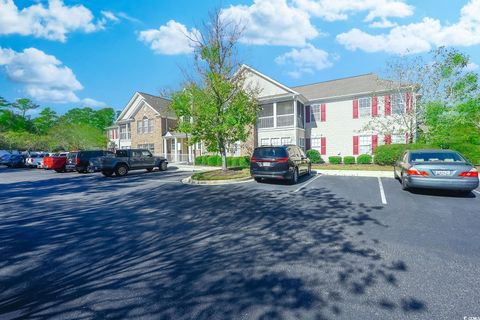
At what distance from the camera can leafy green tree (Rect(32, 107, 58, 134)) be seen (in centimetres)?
6997

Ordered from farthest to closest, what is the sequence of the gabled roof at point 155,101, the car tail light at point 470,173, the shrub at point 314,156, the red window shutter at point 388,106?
1. the gabled roof at point 155,101
2. the shrub at point 314,156
3. the red window shutter at point 388,106
4. the car tail light at point 470,173

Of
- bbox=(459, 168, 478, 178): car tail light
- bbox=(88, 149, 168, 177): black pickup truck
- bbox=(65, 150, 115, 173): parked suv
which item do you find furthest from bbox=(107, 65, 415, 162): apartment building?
bbox=(459, 168, 478, 178): car tail light

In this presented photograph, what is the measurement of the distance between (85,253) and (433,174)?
31.9 feet

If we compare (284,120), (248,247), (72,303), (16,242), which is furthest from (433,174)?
(284,120)

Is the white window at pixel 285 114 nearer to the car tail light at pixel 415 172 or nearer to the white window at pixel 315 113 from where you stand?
the white window at pixel 315 113

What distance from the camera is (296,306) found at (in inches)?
103

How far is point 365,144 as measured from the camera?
21.5 meters

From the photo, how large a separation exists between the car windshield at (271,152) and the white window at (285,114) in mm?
12276

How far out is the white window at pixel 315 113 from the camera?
2386 cm

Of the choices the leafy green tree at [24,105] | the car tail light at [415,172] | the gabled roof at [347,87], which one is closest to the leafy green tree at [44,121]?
the leafy green tree at [24,105]

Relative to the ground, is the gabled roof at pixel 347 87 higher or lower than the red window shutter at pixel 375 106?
higher

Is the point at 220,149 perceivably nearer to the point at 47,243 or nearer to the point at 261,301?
the point at 47,243

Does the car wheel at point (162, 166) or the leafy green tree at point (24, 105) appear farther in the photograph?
the leafy green tree at point (24, 105)

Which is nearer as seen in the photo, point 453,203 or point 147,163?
point 453,203
